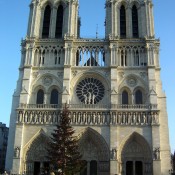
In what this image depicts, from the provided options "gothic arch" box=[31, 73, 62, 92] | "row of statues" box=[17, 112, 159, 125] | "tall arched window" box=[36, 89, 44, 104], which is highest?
"gothic arch" box=[31, 73, 62, 92]

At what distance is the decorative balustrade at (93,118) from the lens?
35031 mm

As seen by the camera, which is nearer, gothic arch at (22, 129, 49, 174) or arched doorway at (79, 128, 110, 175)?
arched doorway at (79, 128, 110, 175)

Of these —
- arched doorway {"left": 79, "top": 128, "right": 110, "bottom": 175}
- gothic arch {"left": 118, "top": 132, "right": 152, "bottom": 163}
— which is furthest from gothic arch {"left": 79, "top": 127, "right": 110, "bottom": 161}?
gothic arch {"left": 118, "top": 132, "right": 152, "bottom": 163}

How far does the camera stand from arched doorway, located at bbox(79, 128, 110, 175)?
34.3 m

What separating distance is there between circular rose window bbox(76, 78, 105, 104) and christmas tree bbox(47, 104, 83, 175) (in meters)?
7.01

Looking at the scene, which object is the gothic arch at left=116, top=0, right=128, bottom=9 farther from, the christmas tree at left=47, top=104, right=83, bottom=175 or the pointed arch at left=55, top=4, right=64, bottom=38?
the christmas tree at left=47, top=104, right=83, bottom=175

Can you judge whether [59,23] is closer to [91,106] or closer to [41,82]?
[41,82]

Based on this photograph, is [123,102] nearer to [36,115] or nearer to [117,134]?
[117,134]

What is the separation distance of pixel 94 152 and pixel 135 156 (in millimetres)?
4624

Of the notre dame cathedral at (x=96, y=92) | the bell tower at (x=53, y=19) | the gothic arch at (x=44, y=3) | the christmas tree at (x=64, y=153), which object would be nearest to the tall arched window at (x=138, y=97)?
the notre dame cathedral at (x=96, y=92)

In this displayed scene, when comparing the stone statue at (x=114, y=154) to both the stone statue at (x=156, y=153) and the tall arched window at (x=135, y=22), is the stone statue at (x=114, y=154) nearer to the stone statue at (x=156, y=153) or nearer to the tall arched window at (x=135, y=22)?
the stone statue at (x=156, y=153)

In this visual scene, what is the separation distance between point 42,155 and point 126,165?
9536mm

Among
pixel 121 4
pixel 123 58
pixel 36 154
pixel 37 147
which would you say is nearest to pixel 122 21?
pixel 121 4

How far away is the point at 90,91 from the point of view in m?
38.2
